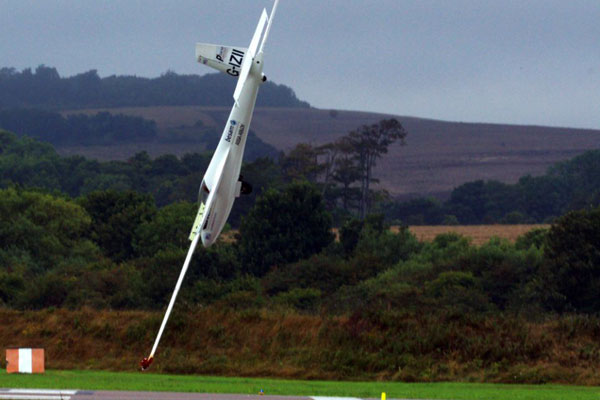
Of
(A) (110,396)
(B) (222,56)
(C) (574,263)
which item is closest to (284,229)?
(C) (574,263)

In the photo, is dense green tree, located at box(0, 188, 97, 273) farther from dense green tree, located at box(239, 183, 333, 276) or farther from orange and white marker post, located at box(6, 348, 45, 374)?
orange and white marker post, located at box(6, 348, 45, 374)

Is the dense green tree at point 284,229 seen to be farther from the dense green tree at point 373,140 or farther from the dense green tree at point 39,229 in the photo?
the dense green tree at point 373,140

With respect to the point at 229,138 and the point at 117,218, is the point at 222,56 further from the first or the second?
the point at 117,218

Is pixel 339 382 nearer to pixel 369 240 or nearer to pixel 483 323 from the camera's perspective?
pixel 483 323

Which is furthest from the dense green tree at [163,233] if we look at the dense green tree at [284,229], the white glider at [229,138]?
the white glider at [229,138]

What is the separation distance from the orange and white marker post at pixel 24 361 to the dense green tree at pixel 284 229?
59.0 metres

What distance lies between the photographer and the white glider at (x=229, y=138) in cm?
2797

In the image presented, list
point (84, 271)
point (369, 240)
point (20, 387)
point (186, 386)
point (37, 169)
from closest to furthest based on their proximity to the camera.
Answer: point (20, 387) < point (186, 386) < point (84, 271) < point (369, 240) < point (37, 169)

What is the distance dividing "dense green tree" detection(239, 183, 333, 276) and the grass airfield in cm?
5802

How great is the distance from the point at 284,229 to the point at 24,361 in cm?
6441

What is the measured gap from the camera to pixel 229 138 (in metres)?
29.2

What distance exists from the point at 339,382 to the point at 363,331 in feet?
19.8

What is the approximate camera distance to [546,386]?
34.7 metres

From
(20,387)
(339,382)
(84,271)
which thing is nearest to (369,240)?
(84,271)
